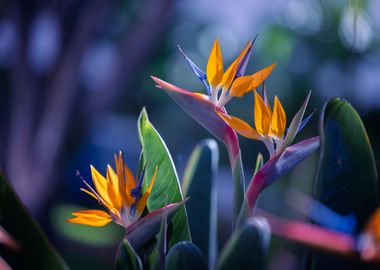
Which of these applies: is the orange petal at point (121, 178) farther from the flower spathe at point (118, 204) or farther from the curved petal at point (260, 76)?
the curved petal at point (260, 76)

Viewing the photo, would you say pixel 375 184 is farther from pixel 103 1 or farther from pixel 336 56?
pixel 336 56

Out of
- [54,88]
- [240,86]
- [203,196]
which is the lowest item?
[54,88]

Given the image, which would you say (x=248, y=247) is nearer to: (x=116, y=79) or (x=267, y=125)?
(x=267, y=125)

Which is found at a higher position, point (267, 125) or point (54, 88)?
point (267, 125)

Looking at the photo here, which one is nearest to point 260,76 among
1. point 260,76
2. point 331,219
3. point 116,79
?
point 260,76

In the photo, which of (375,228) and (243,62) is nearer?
(375,228)

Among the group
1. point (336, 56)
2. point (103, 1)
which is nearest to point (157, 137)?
point (103, 1)

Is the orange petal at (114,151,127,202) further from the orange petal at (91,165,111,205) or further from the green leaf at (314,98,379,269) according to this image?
the green leaf at (314,98,379,269)
